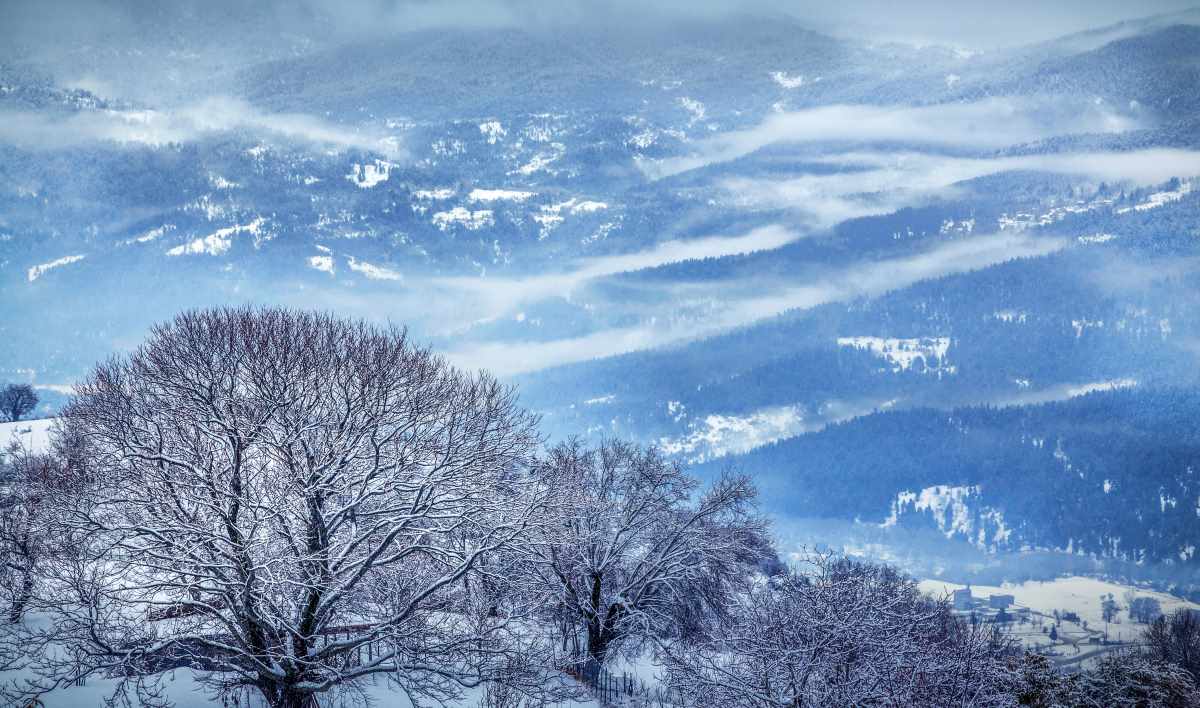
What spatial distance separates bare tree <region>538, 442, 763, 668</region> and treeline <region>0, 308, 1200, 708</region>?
2549 mm

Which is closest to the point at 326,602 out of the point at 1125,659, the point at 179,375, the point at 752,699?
the point at 179,375

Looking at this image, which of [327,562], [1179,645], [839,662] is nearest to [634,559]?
[327,562]

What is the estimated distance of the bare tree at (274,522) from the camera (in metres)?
31.8

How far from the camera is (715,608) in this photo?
167ft

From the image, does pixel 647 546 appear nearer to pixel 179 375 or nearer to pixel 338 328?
pixel 338 328

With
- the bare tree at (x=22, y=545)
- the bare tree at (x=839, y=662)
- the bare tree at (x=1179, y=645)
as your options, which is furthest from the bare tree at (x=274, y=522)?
the bare tree at (x=1179, y=645)

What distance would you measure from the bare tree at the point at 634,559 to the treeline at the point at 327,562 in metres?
2.55

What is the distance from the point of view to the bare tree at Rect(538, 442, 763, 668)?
50094 mm

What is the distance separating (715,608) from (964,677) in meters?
24.8

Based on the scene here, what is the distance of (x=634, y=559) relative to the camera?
5288cm

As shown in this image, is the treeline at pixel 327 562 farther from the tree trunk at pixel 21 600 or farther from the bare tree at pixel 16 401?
the bare tree at pixel 16 401

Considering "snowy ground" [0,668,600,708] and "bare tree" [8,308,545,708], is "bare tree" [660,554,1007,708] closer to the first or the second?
"bare tree" [8,308,545,708]

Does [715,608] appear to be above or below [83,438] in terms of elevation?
below

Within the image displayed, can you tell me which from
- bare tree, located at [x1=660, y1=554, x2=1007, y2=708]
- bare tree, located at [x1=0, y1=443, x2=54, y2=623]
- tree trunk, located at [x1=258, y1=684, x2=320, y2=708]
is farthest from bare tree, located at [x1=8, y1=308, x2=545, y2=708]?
bare tree, located at [x1=660, y1=554, x2=1007, y2=708]
